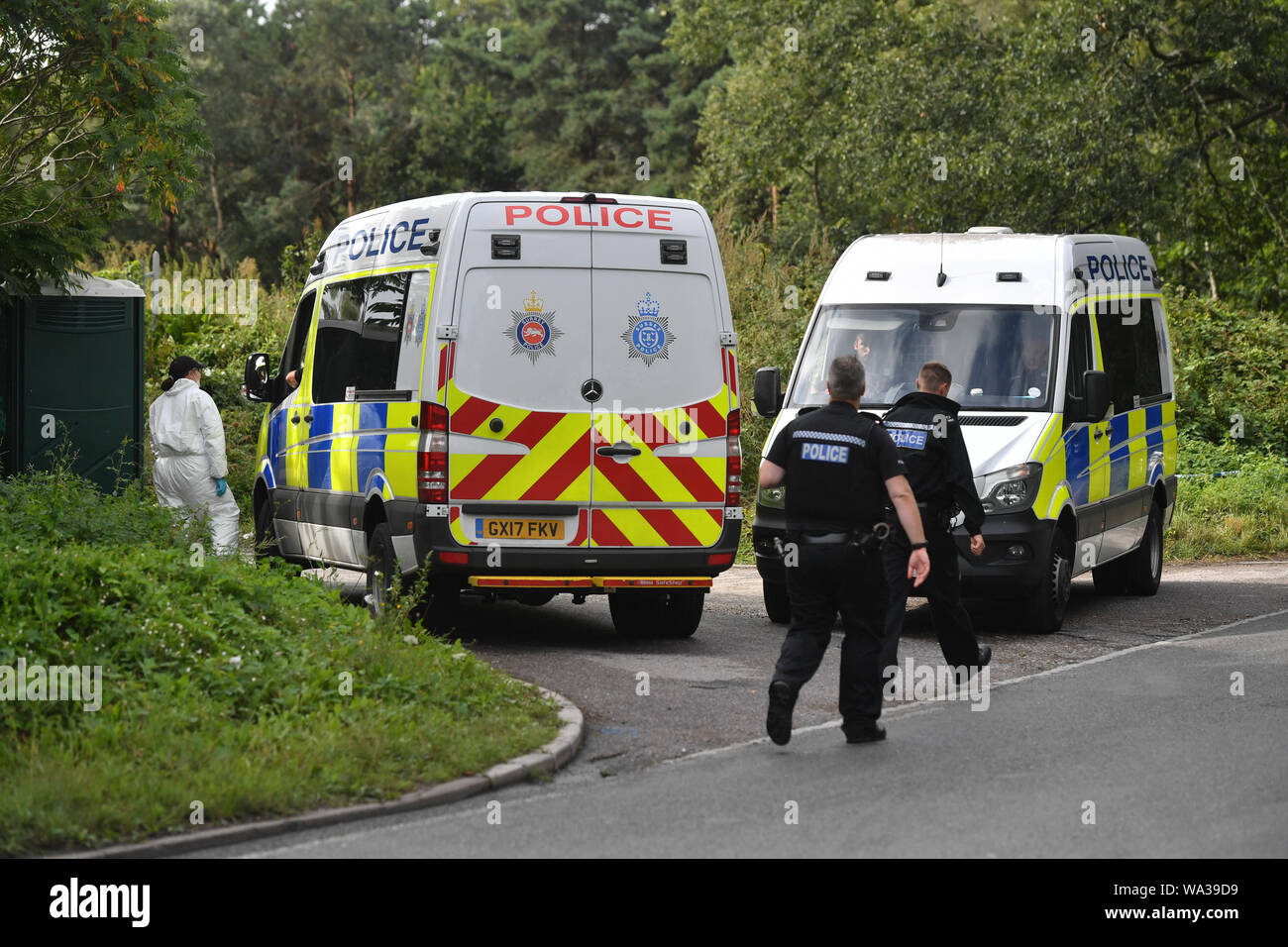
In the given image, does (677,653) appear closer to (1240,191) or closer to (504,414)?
(504,414)

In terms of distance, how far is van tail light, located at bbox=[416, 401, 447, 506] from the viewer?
10.3 m

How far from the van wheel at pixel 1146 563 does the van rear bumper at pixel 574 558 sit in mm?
4948

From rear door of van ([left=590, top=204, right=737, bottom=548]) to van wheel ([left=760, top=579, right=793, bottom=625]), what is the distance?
151 centimetres

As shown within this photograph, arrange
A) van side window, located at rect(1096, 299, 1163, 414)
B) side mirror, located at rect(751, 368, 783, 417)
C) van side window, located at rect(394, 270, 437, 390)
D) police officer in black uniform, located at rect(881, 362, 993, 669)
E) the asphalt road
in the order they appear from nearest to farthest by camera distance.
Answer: the asphalt road → police officer in black uniform, located at rect(881, 362, 993, 669) → van side window, located at rect(394, 270, 437, 390) → side mirror, located at rect(751, 368, 783, 417) → van side window, located at rect(1096, 299, 1163, 414)

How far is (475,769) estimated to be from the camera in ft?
23.3

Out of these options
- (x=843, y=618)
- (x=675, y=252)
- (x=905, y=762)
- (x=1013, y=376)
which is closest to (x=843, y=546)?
(x=843, y=618)

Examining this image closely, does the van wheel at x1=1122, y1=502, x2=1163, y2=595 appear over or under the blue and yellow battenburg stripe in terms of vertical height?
under

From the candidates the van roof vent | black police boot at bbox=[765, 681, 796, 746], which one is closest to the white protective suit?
the van roof vent

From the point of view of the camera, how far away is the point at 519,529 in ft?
34.2

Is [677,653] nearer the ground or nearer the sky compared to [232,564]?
nearer the ground

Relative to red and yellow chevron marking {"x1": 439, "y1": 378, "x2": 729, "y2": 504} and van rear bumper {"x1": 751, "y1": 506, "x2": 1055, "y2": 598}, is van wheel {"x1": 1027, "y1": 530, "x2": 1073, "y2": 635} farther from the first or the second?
red and yellow chevron marking {"x1": 439, "y1": 378, "x2": 729, "y2": 504}

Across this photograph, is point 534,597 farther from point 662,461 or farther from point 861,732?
point 861,732
